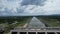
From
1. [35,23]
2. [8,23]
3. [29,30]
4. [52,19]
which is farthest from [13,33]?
[52,19]

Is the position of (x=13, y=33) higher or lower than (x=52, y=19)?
lower

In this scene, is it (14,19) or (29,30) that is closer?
(29,30)

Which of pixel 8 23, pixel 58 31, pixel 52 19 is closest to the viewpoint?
pixel 58 31

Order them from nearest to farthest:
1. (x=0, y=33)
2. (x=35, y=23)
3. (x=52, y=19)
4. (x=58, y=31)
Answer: (x=58, y=31), (x=35, y=23), (x=0, y=33), (x=52, y=19)

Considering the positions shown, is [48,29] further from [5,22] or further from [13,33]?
[5,22]

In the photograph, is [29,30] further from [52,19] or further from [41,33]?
[52,19]

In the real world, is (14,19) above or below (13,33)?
above

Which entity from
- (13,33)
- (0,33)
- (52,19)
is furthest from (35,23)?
(52,19)

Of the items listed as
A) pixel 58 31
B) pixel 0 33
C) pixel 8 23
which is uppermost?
pixel 8 23

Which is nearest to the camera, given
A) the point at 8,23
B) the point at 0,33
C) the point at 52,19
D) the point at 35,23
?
the point at 35,23
